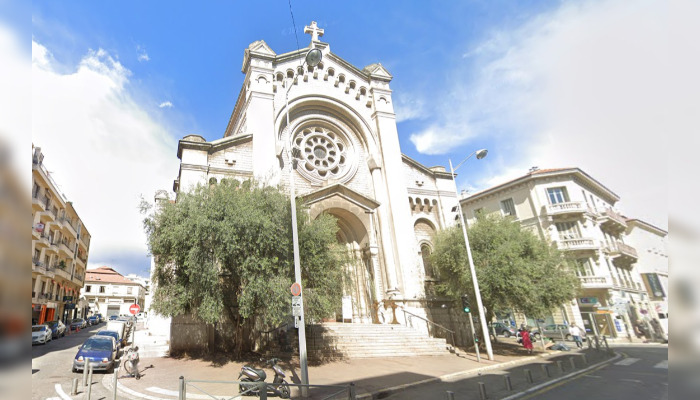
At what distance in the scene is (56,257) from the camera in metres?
34.8

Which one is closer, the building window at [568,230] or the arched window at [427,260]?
the arched window at [427,260]

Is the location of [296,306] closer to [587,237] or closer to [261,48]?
[261,48]

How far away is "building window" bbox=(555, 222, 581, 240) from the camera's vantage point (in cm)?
3183

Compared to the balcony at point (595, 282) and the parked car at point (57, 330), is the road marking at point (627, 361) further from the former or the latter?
the parked car at point (57, 330)

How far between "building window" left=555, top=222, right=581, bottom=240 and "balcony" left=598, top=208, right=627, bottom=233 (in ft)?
9.31

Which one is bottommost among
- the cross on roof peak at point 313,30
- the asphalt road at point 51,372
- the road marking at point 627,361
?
the road marking at point 627,361

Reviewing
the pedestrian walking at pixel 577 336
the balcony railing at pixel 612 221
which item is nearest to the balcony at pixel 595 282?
the balcony railing at pixel 612 221

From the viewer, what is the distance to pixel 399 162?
24703mm

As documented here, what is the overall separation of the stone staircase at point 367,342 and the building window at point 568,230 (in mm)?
20372

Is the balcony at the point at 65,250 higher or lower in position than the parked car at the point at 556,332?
higher

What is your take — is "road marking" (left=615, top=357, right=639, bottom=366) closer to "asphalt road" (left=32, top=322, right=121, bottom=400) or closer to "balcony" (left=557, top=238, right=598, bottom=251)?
"balcony" (left=557, top=238, right=598, bottom=251)

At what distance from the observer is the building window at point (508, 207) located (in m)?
35.6

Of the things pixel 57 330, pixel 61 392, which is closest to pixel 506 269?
pixel 61 392

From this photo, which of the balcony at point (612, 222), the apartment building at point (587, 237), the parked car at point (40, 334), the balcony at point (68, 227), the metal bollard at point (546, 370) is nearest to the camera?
the metal bollard at point (546, 370)
